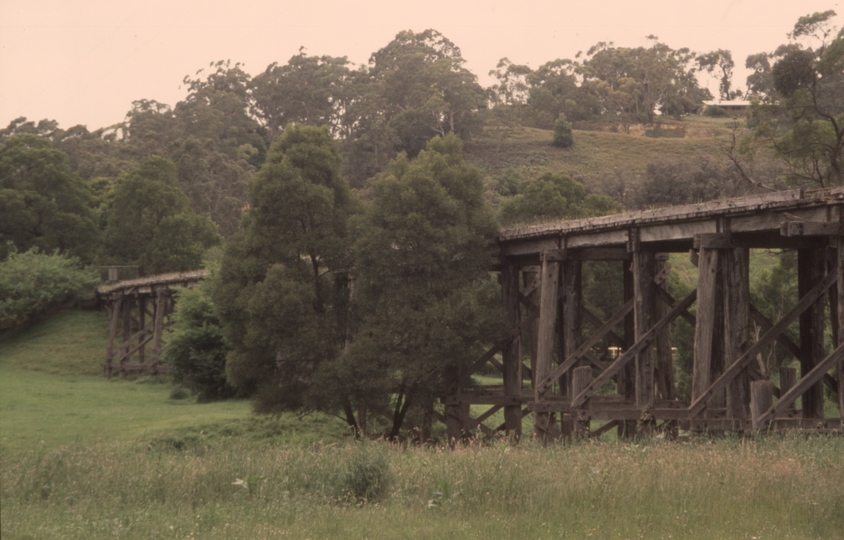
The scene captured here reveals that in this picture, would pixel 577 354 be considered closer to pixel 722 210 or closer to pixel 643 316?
pixel 643 316

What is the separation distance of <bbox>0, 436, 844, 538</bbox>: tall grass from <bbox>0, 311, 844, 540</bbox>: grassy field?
17 millimetres

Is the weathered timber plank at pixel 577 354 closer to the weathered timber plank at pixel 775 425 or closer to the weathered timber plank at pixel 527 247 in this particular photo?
the weathered timber plank at pixel 527 247

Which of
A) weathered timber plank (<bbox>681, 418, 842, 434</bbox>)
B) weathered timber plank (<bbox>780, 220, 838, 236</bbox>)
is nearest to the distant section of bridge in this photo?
weathered timber plank (<bbox>681, 418, 842, 434</bbox>)

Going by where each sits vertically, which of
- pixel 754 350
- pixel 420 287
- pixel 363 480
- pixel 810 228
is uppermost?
pixel 810 228

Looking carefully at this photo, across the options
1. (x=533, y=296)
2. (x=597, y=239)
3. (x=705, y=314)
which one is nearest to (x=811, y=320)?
(x=705, y=314)

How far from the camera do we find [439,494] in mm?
8617

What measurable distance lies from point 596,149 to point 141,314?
48.2m

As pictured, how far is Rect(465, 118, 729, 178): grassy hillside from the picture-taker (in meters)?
70.3

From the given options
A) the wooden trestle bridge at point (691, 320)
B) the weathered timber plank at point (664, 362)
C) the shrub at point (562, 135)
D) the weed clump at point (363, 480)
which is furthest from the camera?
the shrub at point (562, 135)

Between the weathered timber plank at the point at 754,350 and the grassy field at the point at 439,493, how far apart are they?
1.25m

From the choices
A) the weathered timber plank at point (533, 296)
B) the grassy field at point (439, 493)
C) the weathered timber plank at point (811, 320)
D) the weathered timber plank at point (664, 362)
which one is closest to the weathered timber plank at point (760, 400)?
the grassy field at point (439, 493)

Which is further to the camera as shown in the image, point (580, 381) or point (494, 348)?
point (494, 348)

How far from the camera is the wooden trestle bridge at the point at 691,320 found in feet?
40.6

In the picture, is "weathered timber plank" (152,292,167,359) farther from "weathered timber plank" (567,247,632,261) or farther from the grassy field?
the grassy field
